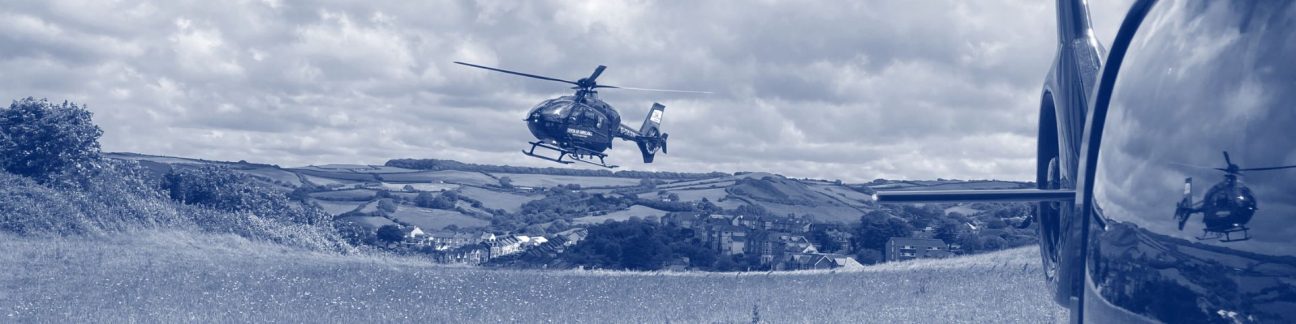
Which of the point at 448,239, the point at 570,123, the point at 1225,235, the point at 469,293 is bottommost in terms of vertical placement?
the point at 448,239

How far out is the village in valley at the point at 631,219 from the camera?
12.4 meters

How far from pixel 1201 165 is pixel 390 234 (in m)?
46.2

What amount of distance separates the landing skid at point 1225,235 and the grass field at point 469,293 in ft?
33.6

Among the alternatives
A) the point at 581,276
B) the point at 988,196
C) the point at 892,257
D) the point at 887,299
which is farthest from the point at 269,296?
the point at 988,196

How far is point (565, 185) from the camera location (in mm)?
74312

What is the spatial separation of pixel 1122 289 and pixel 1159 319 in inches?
3.5

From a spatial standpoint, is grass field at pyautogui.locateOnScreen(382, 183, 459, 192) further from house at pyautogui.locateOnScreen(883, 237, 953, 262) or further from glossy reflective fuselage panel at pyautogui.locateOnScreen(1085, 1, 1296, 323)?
glossy reflective fuselage panel at pyautogui.locateOnScreen(1085, 1, 1296, 323)

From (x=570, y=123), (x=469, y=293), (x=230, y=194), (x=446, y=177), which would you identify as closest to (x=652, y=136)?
(x=570, y=123)

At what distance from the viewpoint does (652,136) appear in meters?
34.0

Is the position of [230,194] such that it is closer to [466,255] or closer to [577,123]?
[466,255]

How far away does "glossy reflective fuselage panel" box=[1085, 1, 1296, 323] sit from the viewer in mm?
1073

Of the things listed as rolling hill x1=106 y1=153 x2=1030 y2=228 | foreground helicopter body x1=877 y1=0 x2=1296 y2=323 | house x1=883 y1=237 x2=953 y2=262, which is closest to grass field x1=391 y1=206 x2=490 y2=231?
rolling hill x1=106 y1=153 x2=1030 y2=228

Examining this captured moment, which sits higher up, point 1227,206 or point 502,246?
point 1227,206

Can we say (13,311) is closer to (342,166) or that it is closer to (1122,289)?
(1122,289)
